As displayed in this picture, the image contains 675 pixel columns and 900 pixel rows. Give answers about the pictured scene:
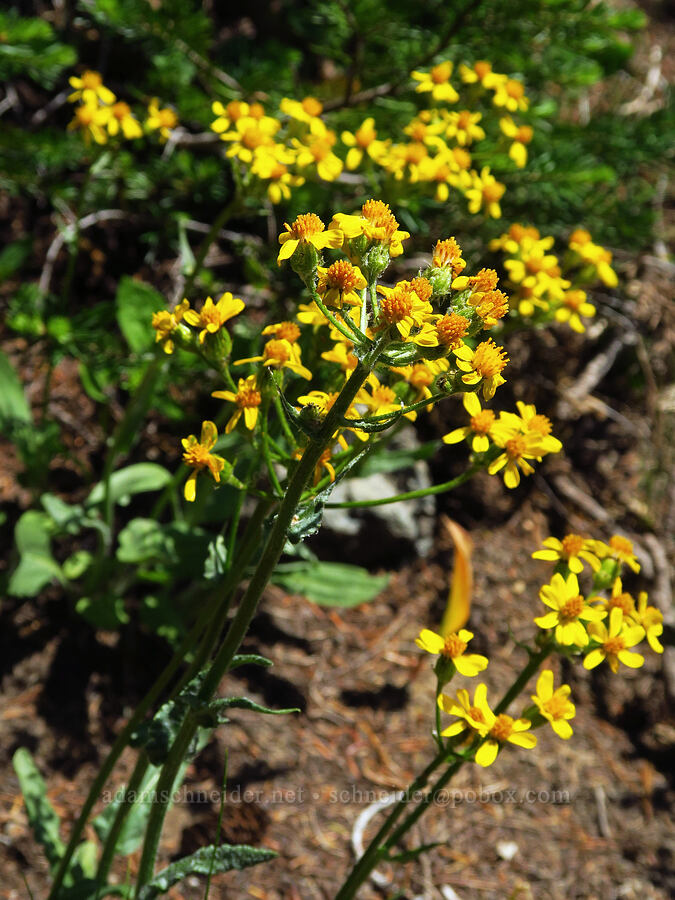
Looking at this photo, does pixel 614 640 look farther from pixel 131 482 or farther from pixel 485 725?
pixel 131 482

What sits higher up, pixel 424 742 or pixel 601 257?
pixel 601 257

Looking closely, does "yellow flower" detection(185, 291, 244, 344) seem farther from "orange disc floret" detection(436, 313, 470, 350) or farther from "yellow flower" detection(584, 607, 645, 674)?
"yellow flower" detection(584, 607, 645, 674)

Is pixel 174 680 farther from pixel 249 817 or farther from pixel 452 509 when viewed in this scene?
pixel 452 509

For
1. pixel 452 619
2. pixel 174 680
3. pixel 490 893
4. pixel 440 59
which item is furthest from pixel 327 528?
pixel 440 59

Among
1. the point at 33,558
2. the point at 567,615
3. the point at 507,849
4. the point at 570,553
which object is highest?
the point at 570,553

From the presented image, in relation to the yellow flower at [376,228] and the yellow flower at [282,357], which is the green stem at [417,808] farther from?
the yellow flower at [376,228]

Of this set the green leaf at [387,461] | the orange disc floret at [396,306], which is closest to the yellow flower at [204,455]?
the orange disc floret at [396,306]

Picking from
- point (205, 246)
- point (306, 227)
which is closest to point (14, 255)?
point (205, 246)
